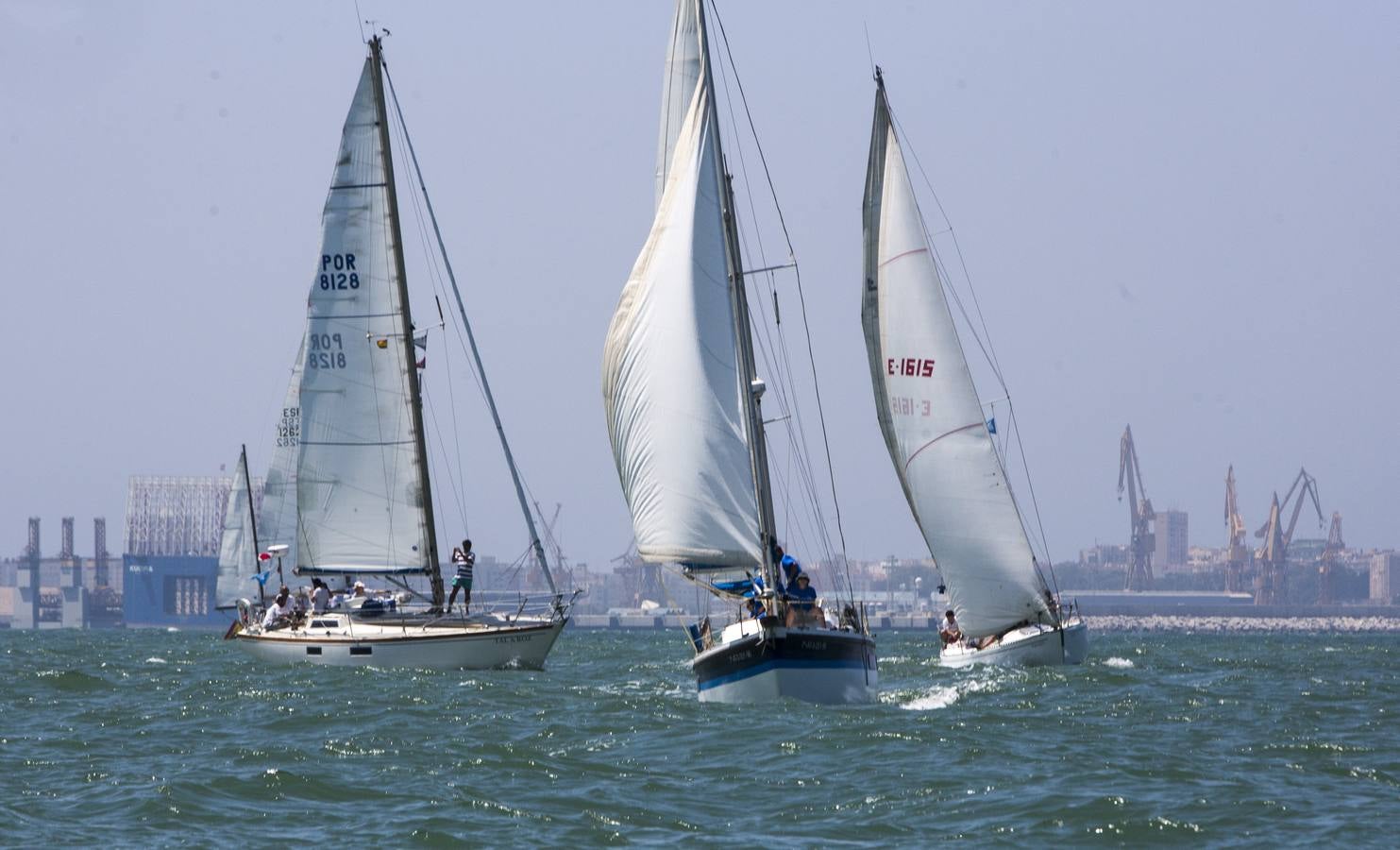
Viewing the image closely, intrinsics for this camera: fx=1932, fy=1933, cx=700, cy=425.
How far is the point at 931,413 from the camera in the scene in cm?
3375

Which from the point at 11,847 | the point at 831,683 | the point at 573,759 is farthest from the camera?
the point at 831,683

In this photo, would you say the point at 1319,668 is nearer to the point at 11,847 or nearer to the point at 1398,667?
the point at 1398,667

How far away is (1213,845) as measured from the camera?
1459cm

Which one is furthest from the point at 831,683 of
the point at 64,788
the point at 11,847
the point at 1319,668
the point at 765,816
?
the point at 1319,668

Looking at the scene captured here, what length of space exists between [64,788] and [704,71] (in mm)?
12554

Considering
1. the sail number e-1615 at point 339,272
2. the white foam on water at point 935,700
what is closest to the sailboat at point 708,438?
the white foam on water at point 935,700

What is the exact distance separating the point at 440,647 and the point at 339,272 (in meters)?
7.79

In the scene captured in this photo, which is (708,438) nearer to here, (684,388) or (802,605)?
(684,388)

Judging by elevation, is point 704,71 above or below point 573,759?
above

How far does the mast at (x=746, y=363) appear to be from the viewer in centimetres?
2355

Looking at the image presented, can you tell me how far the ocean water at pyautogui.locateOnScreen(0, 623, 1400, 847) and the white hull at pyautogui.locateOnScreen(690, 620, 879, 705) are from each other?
14.5 inches

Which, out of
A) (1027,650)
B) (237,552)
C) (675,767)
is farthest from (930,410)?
(237,552)

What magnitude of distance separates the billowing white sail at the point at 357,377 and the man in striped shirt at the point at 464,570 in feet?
5.91

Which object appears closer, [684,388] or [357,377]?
[684,388]
